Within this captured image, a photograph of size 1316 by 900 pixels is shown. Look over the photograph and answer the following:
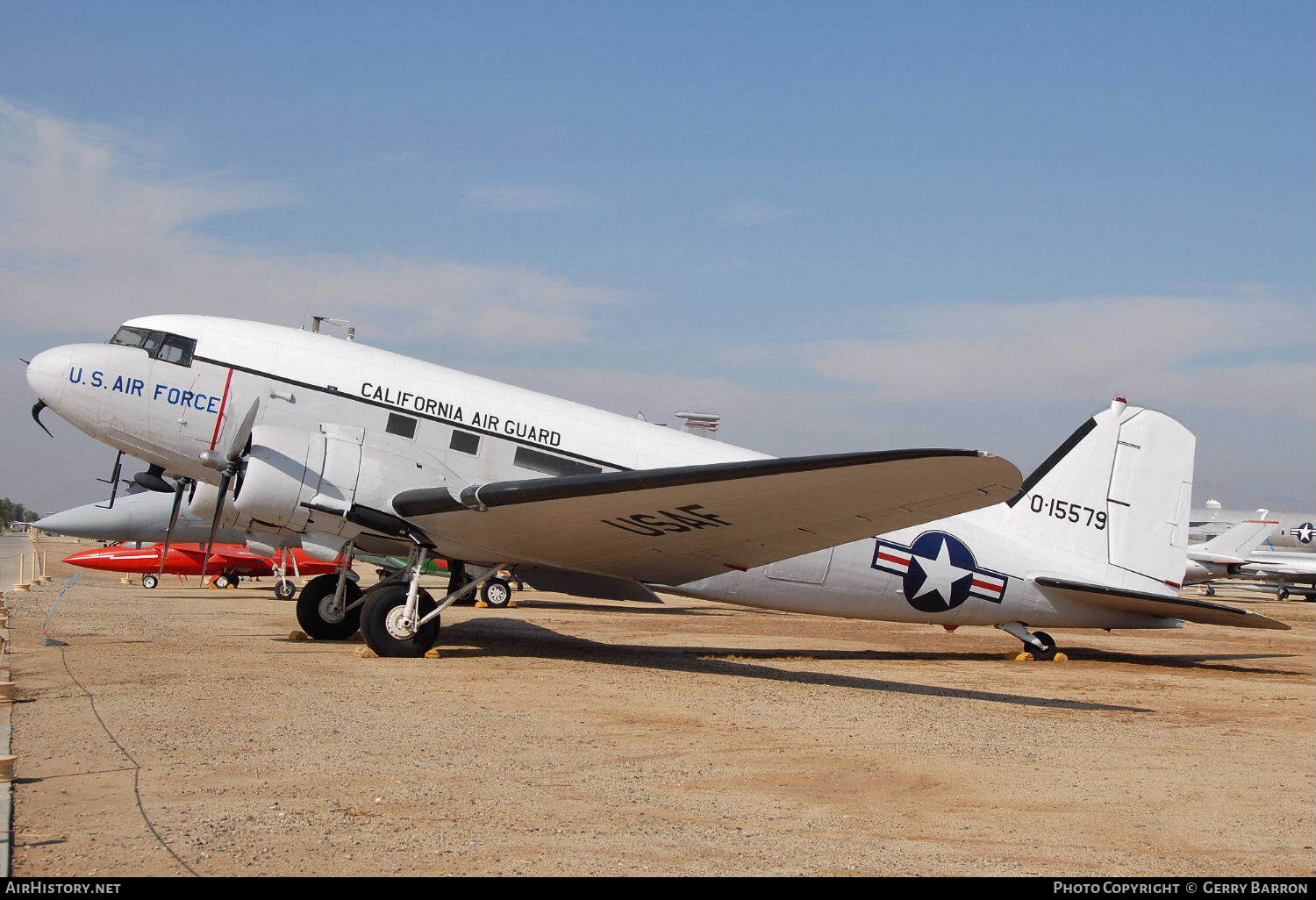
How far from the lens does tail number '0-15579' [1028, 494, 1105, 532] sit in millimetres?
15047

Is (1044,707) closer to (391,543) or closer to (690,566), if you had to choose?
(690,566)

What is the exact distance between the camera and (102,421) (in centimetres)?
1221

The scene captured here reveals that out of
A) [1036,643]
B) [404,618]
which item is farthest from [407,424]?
[1036,643]

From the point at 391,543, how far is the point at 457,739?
587cm

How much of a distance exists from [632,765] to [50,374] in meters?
9.41

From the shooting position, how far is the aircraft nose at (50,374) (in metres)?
12.1

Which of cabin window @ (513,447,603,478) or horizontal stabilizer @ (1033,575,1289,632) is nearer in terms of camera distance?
cabin window @ (513,447,603,478)

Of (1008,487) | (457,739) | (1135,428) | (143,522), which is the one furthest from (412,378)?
(143,522)

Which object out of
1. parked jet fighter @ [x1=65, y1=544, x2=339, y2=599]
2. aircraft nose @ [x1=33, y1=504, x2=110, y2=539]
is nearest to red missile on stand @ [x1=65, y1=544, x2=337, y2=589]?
parked jet fighter @ [x1=65, y1=544, x2=339, y2=599]

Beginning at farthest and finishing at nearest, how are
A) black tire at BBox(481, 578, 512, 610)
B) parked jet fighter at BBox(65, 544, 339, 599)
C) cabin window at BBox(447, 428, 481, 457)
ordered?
parked jet fighter at BBox(65, 544, 339, 599) → black tire at BBox(481, 578, 512, 610) → cabin window at BBox(447, 428, 481, 457)

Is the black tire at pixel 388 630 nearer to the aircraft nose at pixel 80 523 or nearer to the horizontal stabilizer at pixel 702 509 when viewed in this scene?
the horizontal stabilizer at pixel 702 509

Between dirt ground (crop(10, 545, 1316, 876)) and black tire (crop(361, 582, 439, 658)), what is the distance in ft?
0.82

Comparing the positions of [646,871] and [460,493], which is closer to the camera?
[646,871]

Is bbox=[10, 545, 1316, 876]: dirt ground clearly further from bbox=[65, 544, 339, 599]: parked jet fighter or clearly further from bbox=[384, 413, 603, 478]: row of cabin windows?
bbox=[65, 544, 339, 599]: parked jet fighter
